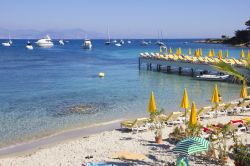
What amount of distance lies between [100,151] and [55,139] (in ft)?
12.9

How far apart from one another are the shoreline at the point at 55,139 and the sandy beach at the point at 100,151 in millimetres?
382

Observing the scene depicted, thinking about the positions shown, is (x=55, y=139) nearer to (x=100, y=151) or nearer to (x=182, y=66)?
(x=100, y=151)

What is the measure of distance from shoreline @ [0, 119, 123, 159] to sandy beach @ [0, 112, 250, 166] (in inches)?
15.0

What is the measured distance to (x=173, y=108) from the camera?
25.5 meters

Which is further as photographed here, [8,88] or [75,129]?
[8,88]

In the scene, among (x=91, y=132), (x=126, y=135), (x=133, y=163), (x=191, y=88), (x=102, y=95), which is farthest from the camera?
(x=191, y=88)

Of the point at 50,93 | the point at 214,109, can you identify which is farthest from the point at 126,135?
the point at 50,93

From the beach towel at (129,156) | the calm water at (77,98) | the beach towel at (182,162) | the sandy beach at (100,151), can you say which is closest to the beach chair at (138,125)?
the sandy beach at (100,151)

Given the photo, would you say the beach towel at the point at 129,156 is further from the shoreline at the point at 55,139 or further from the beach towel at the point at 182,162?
the shoreline at the point at 55,139

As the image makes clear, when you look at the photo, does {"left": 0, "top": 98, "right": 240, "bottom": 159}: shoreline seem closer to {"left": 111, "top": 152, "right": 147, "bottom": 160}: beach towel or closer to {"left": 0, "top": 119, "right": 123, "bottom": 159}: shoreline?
{"left": 0, "top": 119, "right": 123, "bottom": 159}: shoreline

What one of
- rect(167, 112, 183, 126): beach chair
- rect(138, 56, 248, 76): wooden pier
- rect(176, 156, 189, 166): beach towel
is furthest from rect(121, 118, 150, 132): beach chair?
rect(138, 56, 248, 76): wooden pier

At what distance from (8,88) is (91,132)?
64.9ft

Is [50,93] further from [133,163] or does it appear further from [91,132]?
[133,163]

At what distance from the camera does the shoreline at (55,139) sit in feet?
54.5
